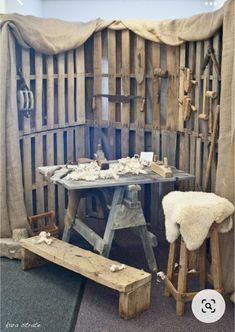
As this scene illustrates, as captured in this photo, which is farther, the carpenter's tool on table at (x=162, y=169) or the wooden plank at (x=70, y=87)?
the wooden plank at (x=70, y=87)

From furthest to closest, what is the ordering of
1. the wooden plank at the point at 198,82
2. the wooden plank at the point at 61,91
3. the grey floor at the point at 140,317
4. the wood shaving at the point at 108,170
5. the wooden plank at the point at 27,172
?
the wooden plank at the point at 61,91, the wooden plank at the point at 27,172, the wooden plank at the point at 198,82, the wood shaving at the point at 108,170, the grey floor at the point at 140,317

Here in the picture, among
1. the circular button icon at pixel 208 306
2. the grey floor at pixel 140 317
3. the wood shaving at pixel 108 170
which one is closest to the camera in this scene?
the circular button icon at pixel 208 306

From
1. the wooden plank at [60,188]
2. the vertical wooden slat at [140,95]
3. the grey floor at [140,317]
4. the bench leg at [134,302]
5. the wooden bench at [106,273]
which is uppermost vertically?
the vertical wooden slat at [140,95]

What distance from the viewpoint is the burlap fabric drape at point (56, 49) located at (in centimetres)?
285

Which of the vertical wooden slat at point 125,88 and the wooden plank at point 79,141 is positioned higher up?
the vertical wooden slat at point 125,88

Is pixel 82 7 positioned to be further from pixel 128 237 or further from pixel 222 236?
pixel 222 236

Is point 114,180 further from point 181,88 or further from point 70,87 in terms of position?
point 70,87

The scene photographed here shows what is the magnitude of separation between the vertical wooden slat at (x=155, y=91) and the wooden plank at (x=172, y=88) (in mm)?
95

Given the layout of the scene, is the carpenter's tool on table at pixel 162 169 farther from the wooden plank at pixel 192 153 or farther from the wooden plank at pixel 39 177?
the wooden plank at pixel 39 177

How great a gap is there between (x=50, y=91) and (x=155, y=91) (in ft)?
2.98

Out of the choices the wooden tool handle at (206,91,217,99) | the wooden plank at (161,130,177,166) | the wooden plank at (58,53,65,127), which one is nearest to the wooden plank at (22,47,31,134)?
the wooden plank at (58,53,65,127)

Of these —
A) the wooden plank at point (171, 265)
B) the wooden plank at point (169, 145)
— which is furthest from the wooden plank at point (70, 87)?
the wooden plank at point (171, 265)

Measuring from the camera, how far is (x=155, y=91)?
3.98 m

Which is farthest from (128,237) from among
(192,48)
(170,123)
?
(192,48)
